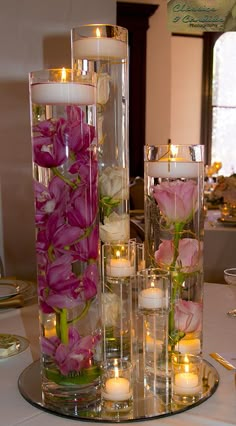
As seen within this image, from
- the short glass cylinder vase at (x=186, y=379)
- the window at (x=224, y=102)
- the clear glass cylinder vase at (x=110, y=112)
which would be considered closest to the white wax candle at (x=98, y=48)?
the clear glass cylinder vase at (x=110, y=112)

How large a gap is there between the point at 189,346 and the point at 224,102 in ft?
17.0

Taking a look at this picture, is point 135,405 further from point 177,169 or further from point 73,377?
point 177,169

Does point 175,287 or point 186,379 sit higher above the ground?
point 175,287

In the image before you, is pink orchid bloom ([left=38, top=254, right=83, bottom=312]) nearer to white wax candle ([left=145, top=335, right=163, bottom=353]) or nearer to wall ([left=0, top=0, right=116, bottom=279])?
white wax candle ([left=145, top=335, right=163, bottom=353])

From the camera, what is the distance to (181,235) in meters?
0.86

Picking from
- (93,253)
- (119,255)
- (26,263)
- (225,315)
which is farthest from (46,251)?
(26,263)

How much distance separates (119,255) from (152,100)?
4.33 metres

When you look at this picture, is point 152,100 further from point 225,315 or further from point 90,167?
point 90,167

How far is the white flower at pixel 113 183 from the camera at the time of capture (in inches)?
37.4

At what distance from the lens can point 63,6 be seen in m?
2.05

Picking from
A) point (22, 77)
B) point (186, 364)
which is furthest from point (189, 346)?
point (22, 77)

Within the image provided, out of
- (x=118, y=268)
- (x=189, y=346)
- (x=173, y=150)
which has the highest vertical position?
(x=173, y=150)

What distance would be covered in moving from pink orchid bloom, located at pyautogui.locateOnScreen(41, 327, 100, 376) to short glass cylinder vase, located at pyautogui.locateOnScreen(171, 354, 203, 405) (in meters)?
0.14

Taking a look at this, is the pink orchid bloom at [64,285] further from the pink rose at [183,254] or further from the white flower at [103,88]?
the white flower at [103,88]
